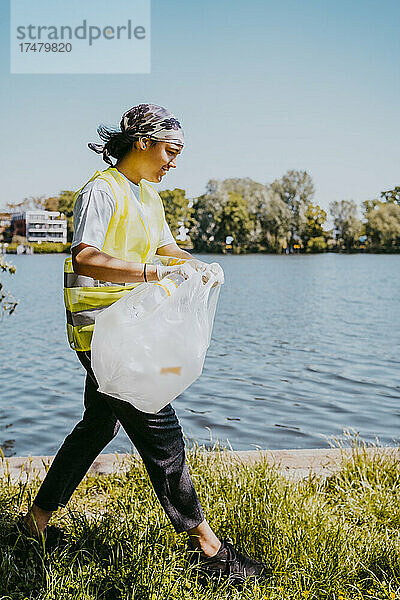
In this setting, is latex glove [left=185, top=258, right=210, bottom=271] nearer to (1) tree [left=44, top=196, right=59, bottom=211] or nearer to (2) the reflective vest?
(2) the reflective vest

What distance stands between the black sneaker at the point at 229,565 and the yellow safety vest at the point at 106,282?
83 centimetres

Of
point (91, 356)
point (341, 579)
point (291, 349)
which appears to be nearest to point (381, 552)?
point (341, 579)

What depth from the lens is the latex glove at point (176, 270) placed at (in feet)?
7.53

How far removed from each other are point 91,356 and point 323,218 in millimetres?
75038

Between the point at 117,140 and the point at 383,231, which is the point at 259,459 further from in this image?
the point at 383,231

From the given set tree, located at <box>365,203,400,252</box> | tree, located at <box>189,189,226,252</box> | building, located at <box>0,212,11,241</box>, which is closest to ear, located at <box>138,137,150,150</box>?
building, located at <box>0,212,11,241</box>

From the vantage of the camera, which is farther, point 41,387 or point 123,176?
point 41,387

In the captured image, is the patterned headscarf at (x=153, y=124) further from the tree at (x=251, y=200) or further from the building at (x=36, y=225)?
the tree at (x=251, y=200)

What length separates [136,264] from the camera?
2.28 metres

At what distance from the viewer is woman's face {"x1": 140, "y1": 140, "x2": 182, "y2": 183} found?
244 centimetres

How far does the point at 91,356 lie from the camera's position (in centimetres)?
231

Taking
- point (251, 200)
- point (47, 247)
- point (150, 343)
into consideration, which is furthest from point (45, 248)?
point (150, 343)

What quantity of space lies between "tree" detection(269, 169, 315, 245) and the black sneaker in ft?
229

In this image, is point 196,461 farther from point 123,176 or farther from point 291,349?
point 291,349
